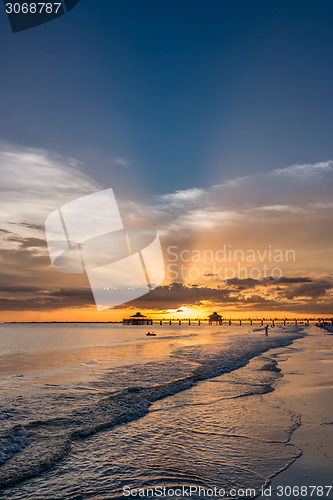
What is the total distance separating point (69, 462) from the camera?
700cm

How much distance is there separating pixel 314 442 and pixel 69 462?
5347mm

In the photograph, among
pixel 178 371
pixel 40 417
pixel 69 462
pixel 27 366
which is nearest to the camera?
pixel 69 462

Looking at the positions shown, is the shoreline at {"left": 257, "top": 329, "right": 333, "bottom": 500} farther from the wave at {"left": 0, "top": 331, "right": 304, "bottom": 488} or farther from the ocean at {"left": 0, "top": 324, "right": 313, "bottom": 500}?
the wave at {"left": 0, "top": 331, "right": 304, "bottom": 488}

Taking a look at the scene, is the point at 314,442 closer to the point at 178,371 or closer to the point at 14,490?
the point at 14,490

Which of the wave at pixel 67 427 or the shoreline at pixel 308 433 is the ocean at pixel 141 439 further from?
the shoreline at pixel 308 433

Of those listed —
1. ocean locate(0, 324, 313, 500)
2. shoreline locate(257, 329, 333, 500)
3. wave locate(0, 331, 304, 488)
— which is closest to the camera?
shoreline locate(257, 329, 333, 500)

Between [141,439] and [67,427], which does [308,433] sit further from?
[67,427]

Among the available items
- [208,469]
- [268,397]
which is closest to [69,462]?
[208,469]

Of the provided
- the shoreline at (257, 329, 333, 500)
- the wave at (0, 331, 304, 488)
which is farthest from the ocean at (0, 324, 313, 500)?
the shoreline at (257, 329, 333, 500)

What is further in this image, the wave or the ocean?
the wave

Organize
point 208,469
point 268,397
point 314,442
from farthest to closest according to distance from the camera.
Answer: point 268,397
point 314,442
point 208,469

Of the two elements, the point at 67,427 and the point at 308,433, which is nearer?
the point at 308,433

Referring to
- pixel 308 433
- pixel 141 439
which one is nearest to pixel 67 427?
pixel 141 439

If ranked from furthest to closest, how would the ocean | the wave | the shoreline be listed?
the wave, the ocean, the shoreline
